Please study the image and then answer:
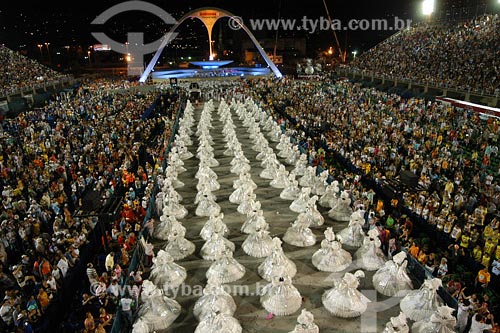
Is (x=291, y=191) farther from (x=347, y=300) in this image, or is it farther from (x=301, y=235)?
→ (x=347, y=300)

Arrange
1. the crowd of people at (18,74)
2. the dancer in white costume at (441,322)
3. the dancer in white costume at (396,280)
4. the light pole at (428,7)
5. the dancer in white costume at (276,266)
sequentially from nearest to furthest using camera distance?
the dancer in white costume at (441,322) < the dancer in white costume at (396,280) < the dancer in white costume at (276,266) < the crowd of people at (18,74) < the light pole at (428,7)

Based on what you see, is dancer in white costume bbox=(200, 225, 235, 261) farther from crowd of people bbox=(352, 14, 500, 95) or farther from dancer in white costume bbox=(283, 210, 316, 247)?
crowd of people bbox=(352, 14, 500, 95)

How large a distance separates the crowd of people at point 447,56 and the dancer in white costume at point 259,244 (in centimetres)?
2205

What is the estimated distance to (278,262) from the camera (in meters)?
10.3

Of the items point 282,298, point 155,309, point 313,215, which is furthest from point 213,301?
point 313,215

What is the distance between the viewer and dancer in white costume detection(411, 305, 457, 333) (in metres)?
7.75

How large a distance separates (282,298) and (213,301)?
168cm

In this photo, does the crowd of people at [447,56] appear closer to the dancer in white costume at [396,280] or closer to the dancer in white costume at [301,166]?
the dancer in white costume at [301,166]

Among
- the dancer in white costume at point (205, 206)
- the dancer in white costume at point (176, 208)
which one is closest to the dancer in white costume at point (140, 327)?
the dancer in white costume at point (176, 208)

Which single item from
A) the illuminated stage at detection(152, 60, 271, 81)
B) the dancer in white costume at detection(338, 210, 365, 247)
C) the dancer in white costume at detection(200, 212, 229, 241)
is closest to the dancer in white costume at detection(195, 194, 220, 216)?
the dancer in white costume at detection(200, 212, 229, 241)

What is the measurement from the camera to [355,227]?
39.1ft

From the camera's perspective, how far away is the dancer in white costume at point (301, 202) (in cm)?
1390

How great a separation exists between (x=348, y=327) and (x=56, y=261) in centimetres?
764

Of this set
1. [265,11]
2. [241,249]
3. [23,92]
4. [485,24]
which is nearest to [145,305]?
[241,249]
